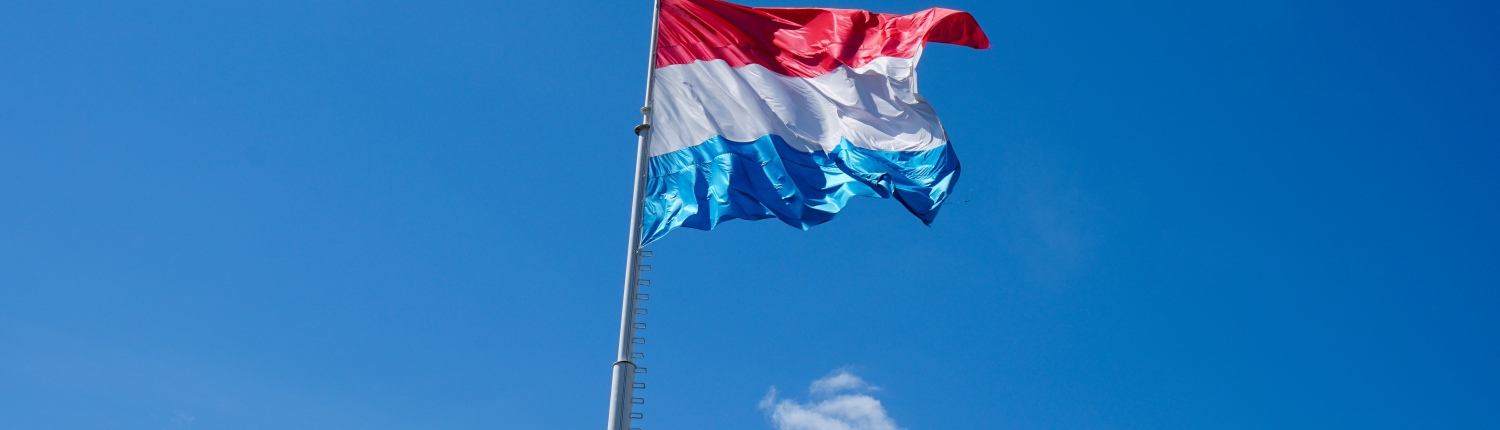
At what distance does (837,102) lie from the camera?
22.8 metres

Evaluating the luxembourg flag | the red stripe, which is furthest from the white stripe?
the red stripe

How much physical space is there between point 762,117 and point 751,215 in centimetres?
191

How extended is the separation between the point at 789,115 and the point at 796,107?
0.43 metres

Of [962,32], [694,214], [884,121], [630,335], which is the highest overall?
[962,32]

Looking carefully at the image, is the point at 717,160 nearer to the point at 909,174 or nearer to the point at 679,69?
the point at 679,69

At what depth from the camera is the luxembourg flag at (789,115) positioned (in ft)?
66.3

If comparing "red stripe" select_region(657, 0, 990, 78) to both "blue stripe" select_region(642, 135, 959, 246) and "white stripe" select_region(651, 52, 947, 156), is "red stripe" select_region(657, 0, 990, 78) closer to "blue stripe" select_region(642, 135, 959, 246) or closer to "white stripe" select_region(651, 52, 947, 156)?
"white stripe" select_region(651, 52, 947, 156)

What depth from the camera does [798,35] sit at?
23750mm

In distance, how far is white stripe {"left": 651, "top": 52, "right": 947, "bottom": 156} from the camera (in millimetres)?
20781

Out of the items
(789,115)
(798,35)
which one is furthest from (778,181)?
(798,35)

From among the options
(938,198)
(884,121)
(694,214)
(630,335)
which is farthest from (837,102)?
(630,335)

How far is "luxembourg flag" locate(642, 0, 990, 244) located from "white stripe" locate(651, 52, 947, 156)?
0.02 meters

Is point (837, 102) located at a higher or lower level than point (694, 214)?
higher

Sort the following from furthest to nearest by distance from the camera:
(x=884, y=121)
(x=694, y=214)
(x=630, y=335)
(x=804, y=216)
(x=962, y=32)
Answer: (x=962, y=32) → (x=884, y=121) → (x=804, y=216) → (x=694, y=214) → (x=630, y=335)
